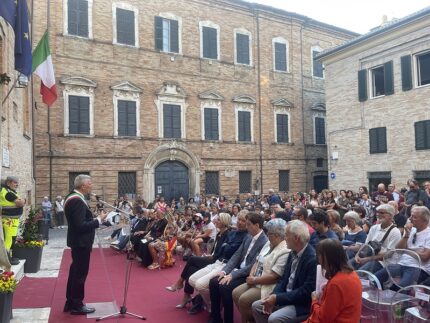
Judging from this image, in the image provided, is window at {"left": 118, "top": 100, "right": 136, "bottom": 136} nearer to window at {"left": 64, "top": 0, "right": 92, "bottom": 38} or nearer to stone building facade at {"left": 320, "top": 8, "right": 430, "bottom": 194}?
window at {"left": 64, "top": 0, "right": 92, "bottom": 38}

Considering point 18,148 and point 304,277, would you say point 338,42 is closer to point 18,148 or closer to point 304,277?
point 18,148

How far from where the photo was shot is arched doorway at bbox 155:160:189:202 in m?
21.3

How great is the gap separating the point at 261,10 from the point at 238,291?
72.2 ft

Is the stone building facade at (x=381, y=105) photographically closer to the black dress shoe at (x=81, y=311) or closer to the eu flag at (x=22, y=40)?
the eu flag at (x=22, y=40)

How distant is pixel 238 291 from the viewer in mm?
5184

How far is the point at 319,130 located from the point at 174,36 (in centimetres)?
1124

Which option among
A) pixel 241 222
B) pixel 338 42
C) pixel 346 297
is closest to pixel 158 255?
pixel 241 222

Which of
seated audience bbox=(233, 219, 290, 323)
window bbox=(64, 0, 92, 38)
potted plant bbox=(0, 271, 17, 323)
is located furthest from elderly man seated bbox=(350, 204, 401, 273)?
window bbox=(64, 0, 92, 38)

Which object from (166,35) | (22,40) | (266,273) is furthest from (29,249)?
(166,35)

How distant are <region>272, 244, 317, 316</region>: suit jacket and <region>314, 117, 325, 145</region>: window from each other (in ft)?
75.8

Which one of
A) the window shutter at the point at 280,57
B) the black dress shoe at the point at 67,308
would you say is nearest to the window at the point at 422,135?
the window shutter at the point at 280,57

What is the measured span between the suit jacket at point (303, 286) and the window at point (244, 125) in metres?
19.5

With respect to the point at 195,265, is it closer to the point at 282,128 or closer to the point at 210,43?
the point at 210,43

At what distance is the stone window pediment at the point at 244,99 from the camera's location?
23.6 metres
